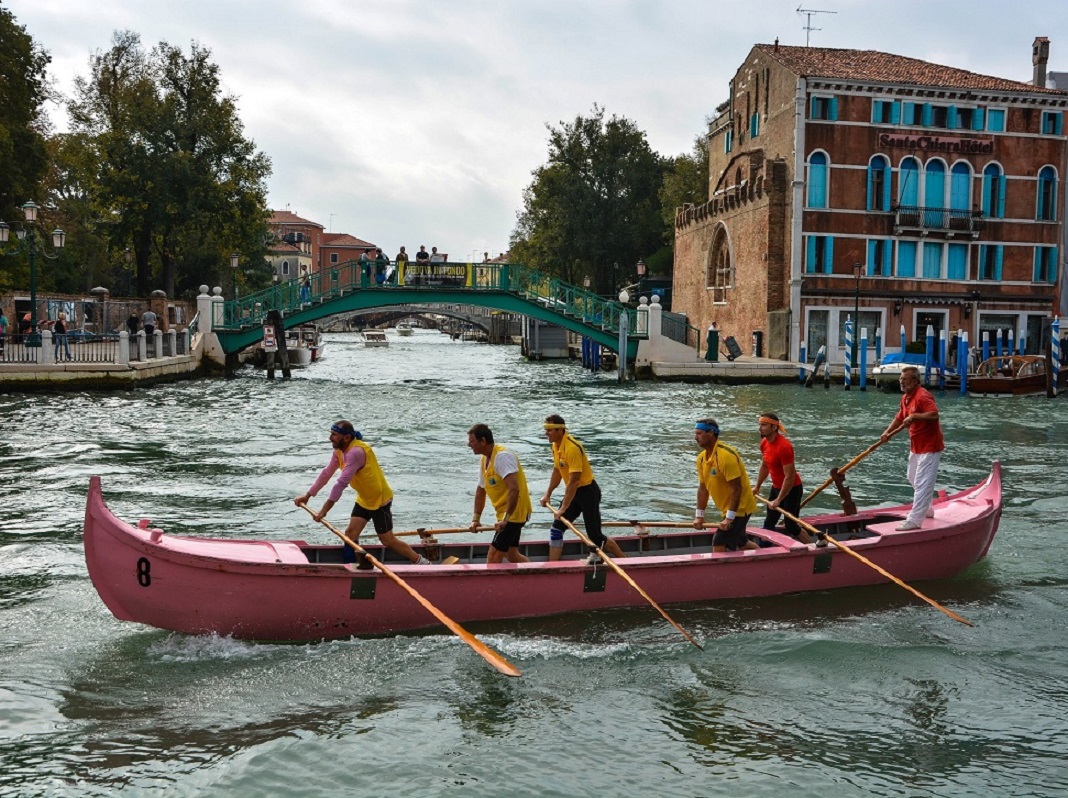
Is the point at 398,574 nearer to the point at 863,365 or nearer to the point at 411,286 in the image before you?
the point at 863,365

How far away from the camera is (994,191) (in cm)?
3731

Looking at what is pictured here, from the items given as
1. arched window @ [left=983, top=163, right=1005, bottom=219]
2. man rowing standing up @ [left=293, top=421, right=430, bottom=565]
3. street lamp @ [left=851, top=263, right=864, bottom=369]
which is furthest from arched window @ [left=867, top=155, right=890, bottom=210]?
man rowing standing up @ [left=293, top=421, right=430, bottom=565]

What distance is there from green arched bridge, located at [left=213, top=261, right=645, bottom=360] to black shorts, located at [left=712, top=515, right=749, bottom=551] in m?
25.4

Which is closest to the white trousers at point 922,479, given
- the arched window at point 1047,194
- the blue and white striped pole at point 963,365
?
the blue and white striped pole at point 963,365

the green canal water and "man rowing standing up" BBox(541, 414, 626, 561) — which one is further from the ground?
"man rowing standing up" BBox(541, 414, 626, 561)

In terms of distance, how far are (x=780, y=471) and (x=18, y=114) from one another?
96.5 ft

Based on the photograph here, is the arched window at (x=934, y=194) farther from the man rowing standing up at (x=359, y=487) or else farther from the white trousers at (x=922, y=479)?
the man rowing standing up at (x=359, y=487)

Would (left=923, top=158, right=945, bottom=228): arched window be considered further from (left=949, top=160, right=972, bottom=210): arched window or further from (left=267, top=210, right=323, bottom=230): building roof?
(left=267, top=210, right=323, bottom=230): building roof

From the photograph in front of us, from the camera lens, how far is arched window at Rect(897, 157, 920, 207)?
36.8m

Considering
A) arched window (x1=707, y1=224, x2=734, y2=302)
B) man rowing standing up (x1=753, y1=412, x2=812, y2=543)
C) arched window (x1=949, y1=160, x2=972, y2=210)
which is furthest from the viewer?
arched window (x1=707, y1=224, x2=734, y2=302)

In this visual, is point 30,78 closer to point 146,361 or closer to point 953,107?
point 146,361

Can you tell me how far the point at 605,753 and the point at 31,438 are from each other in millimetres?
15246

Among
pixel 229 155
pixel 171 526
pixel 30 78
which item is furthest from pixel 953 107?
pixel 171 526

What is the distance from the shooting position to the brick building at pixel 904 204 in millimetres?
36406
